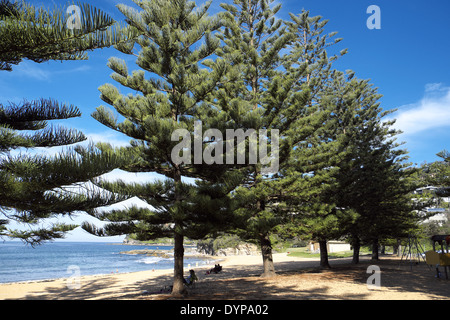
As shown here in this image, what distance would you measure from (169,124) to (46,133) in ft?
10.2

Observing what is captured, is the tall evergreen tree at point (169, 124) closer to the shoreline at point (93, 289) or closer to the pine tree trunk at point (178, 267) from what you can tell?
the pine tree trunk at point (178, 267)

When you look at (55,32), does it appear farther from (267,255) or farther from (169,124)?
(267,255)

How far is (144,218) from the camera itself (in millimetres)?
7027

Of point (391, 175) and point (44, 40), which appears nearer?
A: point (44, 40)

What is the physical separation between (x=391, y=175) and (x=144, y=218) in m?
13.1

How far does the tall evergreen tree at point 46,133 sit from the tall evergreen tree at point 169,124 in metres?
2.83

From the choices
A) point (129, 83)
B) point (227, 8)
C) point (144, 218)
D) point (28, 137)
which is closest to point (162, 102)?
point (129, 83)

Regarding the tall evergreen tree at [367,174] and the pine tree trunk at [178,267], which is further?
the tall evergreen tree at [367,174]

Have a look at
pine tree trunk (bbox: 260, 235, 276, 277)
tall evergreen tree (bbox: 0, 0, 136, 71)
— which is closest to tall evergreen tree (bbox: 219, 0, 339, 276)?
pine tree trunk (bbox: 260, 235, 276, 277)

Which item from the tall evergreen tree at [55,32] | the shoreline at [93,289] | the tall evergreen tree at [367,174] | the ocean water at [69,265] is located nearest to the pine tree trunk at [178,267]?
the shoreline at [93,289]

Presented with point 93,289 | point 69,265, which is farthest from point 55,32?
point 69,265

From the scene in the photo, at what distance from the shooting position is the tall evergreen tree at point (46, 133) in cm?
229
